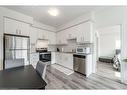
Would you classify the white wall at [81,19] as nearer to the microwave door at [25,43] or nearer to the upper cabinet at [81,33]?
the upper cabinet at [81,33]

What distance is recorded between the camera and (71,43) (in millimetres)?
5027

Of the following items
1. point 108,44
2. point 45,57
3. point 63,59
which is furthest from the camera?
point 108,44

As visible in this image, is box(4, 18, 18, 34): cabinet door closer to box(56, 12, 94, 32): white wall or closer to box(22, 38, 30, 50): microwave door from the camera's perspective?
box(22, 38, 30, 50): microwave door

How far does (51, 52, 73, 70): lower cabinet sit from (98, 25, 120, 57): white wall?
3777 mm

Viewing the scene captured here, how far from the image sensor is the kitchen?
2.81 m

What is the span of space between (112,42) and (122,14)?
4299 millimetres

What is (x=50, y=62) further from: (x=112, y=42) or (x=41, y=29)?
(x=112, y=42)

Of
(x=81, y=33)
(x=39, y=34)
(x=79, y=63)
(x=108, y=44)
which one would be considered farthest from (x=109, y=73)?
(x=39, y=34)

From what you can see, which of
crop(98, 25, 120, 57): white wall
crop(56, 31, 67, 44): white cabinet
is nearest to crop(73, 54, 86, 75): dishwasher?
crop(56, 31, 67, 44): white cabinet

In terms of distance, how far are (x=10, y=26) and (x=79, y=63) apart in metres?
3.19

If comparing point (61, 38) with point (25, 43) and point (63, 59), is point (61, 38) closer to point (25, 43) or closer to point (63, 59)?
point (63, 59)

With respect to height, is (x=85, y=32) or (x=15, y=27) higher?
(x=15, y=27)

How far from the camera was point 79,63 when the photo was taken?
3586 millimetres
